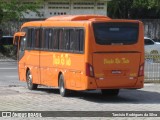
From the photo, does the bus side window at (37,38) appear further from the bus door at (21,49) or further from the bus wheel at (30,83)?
the bus wheel at (30,83)

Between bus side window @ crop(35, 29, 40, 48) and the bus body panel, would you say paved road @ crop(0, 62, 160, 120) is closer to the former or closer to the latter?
the bus body panel

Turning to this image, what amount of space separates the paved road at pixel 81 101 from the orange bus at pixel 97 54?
496 mm

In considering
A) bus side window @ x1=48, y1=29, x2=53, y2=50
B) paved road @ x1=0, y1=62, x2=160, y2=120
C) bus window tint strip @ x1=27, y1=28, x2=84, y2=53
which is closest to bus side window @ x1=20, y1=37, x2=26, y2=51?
bus window tint strip @ x1=27, y1=28, x2=84, y2=53

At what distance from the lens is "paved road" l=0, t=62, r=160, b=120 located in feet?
51.4

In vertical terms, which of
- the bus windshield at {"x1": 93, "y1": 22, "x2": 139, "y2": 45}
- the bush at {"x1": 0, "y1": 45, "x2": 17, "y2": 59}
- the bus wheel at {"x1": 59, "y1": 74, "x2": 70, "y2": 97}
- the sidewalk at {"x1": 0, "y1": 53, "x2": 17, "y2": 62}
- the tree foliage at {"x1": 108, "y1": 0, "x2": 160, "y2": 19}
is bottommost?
the sidewalk at {"x1": 0, "y1": 53, "x2": 17, "y2": 62}

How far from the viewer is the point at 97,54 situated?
18125mm

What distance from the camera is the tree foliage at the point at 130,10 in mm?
61875

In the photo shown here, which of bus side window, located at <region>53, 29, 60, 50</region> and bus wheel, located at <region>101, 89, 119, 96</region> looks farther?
bus side window, located at <region>53, 29, 60, 50</region>

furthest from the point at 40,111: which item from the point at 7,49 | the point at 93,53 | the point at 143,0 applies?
the point at 143,0

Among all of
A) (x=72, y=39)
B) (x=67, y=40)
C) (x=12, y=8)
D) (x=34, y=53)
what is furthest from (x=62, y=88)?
(x=12, y=8)

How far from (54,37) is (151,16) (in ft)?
152

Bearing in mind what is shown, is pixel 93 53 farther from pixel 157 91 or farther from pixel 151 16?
pixel 151 16

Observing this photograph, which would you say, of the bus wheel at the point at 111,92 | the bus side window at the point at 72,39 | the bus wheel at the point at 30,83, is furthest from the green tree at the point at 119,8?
the bus side window at the point at 72,39

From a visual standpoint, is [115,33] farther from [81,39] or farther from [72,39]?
[72,39]
